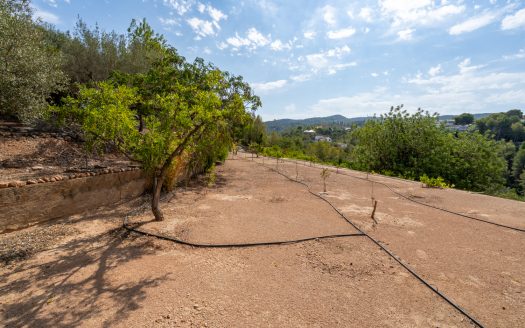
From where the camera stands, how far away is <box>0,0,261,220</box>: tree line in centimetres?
458

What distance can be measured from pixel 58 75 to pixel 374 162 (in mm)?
18048

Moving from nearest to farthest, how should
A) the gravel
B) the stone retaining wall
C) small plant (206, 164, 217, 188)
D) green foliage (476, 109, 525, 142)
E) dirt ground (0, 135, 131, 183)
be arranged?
the gravel, the stone retaining wall, dirt ground (0, 135, 131, 183), small plant (206, 164, 217, 188), green foliage (476, 109, 525, 142)

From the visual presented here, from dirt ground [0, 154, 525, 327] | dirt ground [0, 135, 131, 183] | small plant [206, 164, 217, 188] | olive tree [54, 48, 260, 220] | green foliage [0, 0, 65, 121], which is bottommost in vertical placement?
dirt ground [0, 154, 525, 327]

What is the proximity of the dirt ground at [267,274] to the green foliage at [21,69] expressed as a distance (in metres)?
4.78

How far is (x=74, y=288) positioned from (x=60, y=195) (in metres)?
2.98

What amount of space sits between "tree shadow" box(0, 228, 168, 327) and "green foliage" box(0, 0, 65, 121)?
562cm

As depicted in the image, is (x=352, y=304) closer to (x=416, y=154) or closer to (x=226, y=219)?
(x=226, y=219)

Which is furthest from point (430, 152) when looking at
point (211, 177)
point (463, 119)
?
point (463, 119)

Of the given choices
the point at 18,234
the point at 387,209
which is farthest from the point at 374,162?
the point at 18,234

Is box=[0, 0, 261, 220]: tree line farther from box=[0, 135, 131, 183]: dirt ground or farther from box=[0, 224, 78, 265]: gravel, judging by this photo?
box=[0, 224, 78, 265]: gravel

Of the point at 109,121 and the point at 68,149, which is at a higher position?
A: the point at 109,121

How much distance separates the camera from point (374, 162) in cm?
1802

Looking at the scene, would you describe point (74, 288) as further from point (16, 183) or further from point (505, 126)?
point (505, 126)

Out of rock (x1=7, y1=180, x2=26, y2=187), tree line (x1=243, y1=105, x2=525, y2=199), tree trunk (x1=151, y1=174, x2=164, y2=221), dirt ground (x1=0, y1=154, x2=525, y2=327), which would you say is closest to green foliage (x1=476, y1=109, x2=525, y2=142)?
tree line (x1=243, y1=105, x2=525, y2=199)
